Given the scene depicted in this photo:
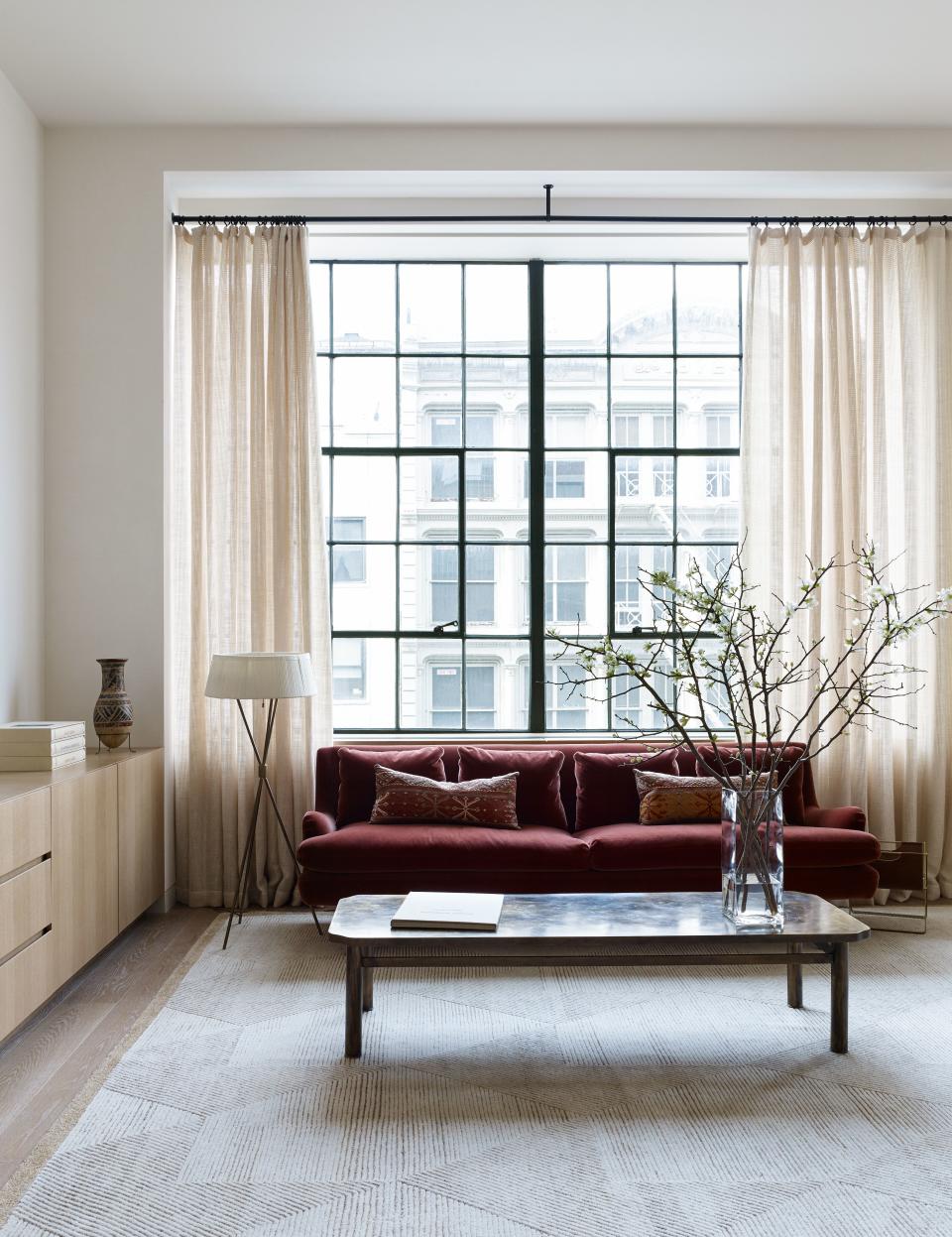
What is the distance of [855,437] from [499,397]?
72.2 inches

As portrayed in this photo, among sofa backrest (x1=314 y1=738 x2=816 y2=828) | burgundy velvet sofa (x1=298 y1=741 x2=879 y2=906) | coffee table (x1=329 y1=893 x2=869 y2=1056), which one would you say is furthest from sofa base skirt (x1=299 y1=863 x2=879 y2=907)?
coffee table (x1=329 y1=893 x2=869 y2=1056)

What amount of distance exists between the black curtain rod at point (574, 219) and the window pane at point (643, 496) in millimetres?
1203

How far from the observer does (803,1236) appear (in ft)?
6.93

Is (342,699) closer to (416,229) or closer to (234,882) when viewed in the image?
(234,882)

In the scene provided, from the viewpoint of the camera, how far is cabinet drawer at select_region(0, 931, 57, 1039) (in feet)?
9.72

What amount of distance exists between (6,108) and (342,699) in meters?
3.11

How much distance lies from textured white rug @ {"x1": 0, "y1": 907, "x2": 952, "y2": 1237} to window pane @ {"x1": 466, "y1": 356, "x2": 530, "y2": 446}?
2.84m

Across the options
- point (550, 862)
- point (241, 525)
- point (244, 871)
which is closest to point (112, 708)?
point (244, 871)

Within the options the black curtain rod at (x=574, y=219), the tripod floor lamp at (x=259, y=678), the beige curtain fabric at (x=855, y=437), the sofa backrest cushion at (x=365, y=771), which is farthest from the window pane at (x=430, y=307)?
the sofa backrest cushion at (x=365, y=771)

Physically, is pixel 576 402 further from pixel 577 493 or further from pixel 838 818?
pixel 838 818

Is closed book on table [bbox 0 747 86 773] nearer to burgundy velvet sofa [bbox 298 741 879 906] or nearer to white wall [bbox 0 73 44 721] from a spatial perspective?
white wall [bbox 0 73 44 721]

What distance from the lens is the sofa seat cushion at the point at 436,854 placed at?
4.07 meters

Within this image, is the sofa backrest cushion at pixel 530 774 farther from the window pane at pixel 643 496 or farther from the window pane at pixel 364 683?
the window pane at pixel 643 496

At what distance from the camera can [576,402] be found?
541 cm
